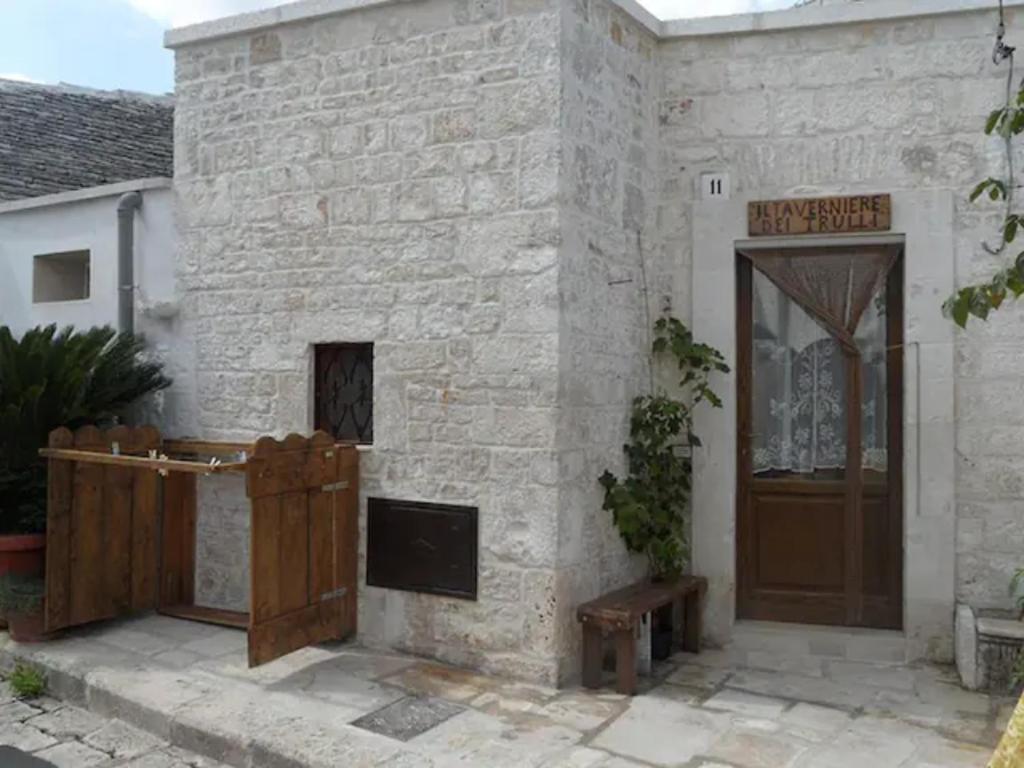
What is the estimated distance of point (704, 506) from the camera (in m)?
5.53

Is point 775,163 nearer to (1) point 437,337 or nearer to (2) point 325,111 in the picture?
(1) point 437,337

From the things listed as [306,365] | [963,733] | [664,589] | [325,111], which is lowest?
[963,733]

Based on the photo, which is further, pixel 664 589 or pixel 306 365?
pixel 306 365

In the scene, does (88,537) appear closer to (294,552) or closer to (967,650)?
(294,552)

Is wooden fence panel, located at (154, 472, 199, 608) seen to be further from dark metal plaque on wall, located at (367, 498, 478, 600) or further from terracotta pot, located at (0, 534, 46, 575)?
dark metal plaque on wall, located at (367, 498, 478, 600)

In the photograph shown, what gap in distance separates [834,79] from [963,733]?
3.49m

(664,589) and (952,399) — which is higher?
(952,399)

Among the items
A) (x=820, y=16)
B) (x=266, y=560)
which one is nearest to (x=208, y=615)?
(x=266, y=560)

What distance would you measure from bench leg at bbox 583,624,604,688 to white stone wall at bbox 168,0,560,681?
20cm

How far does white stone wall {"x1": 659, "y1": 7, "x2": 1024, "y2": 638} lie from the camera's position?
5.15m

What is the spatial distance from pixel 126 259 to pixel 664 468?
3.89m

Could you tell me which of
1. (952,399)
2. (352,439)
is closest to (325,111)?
(352,439)

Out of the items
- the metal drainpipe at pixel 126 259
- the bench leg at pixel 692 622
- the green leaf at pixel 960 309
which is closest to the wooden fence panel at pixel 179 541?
the metal drainpipe at pixel 126 259

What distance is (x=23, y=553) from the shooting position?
5.60m
